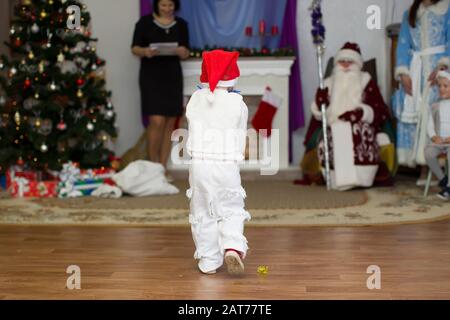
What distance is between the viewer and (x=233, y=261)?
9.36 ft

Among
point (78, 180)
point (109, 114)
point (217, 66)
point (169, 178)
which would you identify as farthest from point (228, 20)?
point (217, 66)

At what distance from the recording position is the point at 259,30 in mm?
6402

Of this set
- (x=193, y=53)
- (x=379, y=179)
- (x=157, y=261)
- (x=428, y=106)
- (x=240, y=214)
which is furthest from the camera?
(x=193, y=53)

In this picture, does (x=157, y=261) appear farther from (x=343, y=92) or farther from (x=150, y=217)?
(x=343, y=92)

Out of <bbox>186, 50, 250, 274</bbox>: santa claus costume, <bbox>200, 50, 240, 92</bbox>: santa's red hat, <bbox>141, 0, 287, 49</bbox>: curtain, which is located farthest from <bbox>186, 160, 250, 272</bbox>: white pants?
<bbox>141, 0, 287, 49</bbox>: curtain

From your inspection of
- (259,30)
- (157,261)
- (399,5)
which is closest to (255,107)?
(259,30)

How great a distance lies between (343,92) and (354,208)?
130cm

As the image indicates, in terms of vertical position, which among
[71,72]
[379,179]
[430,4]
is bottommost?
[379,179]

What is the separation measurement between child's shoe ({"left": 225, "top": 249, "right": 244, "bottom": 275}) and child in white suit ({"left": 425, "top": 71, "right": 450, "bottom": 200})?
94.1 inches

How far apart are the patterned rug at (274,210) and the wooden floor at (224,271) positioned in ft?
0.54

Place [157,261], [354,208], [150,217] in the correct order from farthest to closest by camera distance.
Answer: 1. [354,208]
2. [150,217]
3. [157,261]

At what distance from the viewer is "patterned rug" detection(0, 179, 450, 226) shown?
4184 millimetres

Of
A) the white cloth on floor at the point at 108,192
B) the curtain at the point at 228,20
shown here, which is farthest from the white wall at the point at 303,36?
the white cloth on floor at the point at 108,192

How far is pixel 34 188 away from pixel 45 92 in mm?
647
